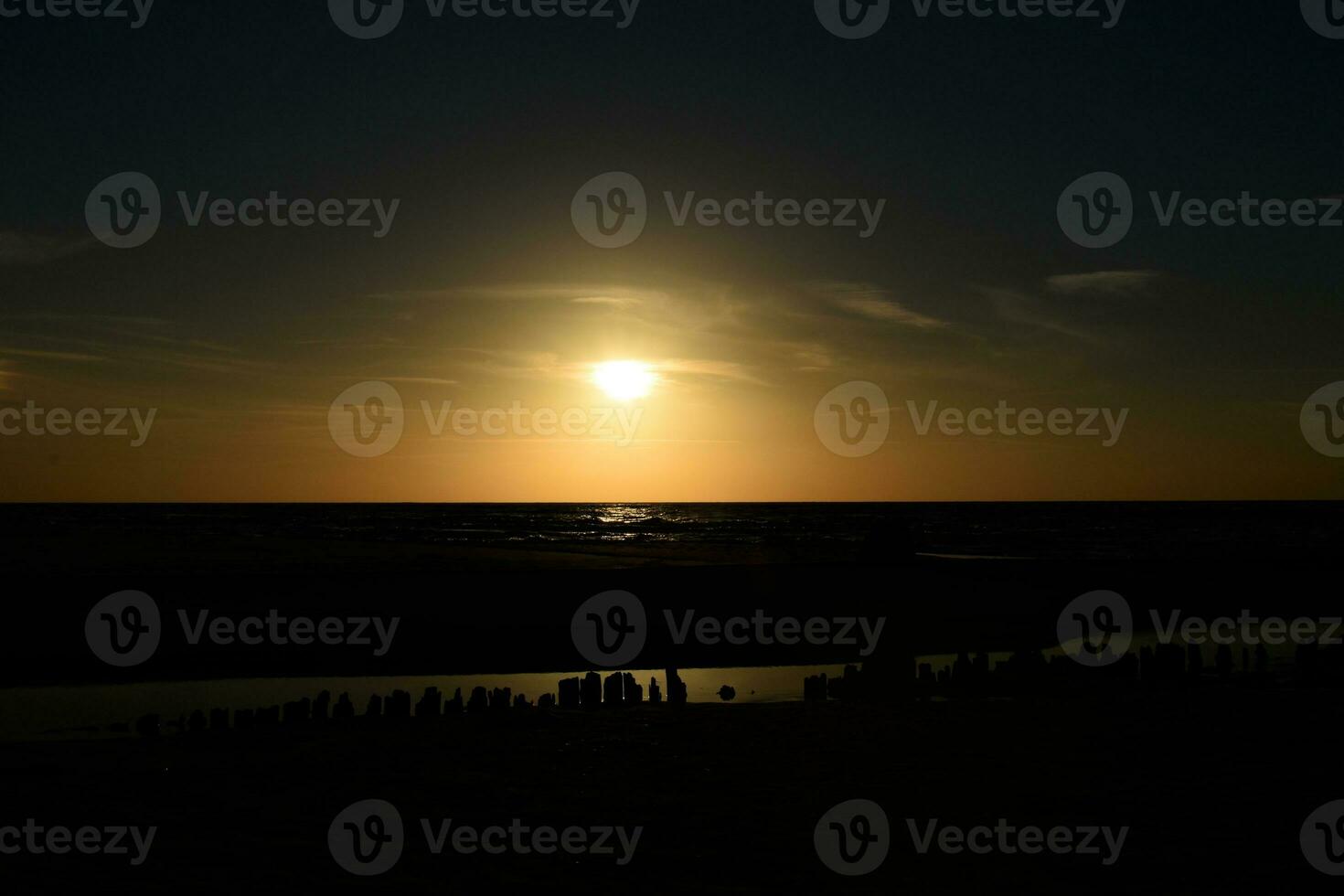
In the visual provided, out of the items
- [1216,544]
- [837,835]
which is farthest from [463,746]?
[1216,544]

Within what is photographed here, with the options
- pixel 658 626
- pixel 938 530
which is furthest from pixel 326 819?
pixel 938 530

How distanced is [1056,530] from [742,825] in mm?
104952

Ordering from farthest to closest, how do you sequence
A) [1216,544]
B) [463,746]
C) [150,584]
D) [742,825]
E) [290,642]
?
[1216,544], [150,584], [290,642], [463,746], [742,825]

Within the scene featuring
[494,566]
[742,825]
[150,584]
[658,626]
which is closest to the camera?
[742,825]

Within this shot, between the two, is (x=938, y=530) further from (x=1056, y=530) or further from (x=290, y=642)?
(x=290, y=642)

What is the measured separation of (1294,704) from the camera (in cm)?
1791

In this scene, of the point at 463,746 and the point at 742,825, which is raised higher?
Result: the point at 463,746

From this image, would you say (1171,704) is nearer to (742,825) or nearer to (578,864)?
(742,825)

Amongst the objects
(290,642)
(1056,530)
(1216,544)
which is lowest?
(290,642)

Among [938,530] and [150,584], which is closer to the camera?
[150,584]

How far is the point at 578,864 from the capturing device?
10.4m

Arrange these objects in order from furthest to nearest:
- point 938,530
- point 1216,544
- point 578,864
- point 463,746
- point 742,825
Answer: point 938,530 < point 1216,544 < point 463,746 < point 742,825 < point 578,864

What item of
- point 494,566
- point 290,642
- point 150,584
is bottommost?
point 290,642

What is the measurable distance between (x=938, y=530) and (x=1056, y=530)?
12.6 meters
